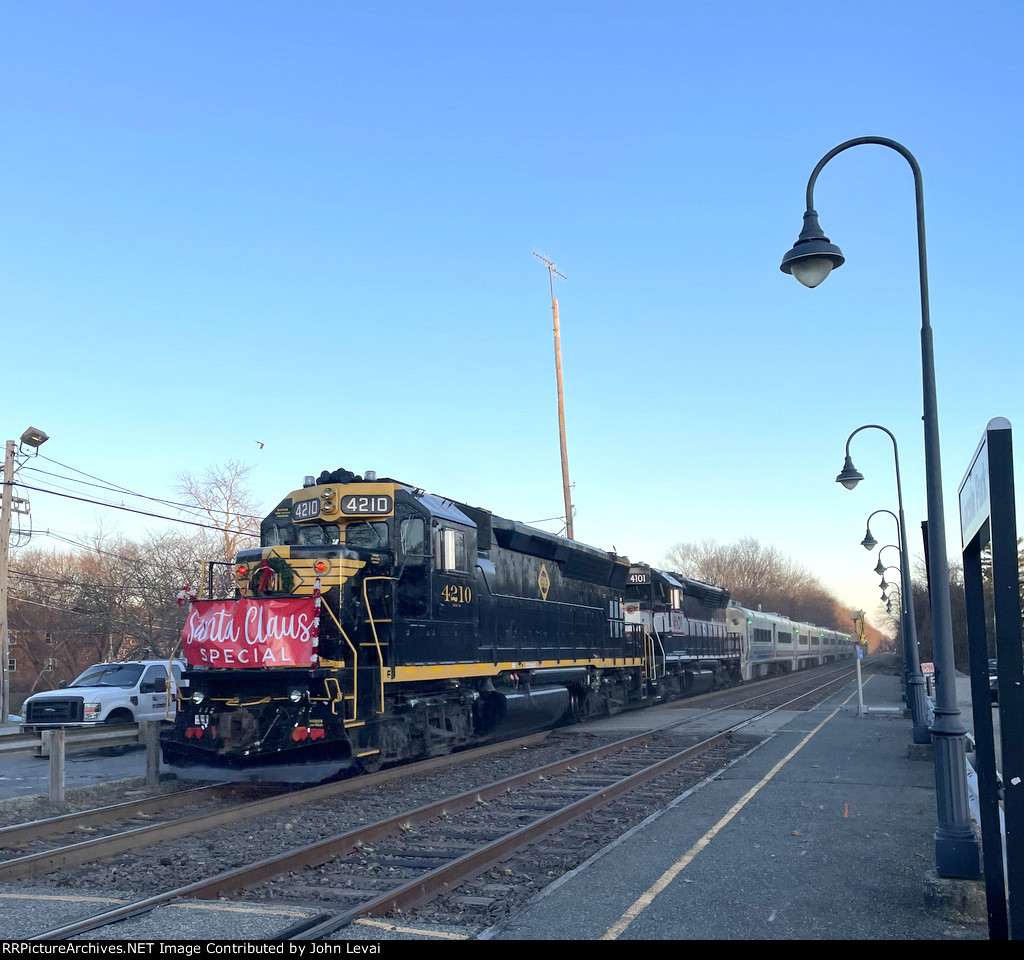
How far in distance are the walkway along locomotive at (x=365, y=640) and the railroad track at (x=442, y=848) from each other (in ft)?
2.94

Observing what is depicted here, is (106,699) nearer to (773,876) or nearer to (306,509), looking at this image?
(306,509)

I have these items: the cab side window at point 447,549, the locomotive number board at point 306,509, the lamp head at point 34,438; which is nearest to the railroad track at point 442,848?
the cab side window at point 447,549

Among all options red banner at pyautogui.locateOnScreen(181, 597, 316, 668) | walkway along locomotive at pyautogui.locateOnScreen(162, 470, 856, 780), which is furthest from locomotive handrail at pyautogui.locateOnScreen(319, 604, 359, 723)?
red banner at pyautogui.locateOnScreen(181, 597, 316, 668)

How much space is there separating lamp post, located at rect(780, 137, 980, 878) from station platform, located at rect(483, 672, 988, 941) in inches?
12.8

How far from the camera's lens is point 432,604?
1288 cm

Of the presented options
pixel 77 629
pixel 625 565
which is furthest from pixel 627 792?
pixel 77 629

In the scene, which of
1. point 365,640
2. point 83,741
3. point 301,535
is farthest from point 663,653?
point 83,741

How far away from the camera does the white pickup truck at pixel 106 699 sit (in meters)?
17.2

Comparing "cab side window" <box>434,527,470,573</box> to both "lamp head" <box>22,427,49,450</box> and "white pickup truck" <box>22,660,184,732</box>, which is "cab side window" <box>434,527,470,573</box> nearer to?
"white pickup truck" <box>22,660,184,732</box>

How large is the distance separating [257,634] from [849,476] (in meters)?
12.4

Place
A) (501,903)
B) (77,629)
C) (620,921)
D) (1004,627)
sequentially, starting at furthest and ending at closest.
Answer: (77,629), (501,903), (620,921), (1004,627)

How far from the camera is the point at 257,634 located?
432 inches
